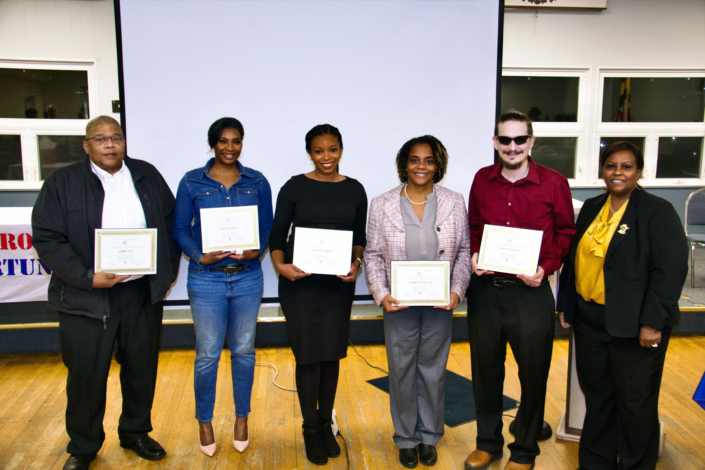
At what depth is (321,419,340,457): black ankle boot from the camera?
2.31 meters

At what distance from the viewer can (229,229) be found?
2.11m

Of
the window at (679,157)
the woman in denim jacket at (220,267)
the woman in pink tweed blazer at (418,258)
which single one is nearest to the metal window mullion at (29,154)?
the woman in denim jacket at (220,267)

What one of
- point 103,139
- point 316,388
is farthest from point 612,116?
point 103,139

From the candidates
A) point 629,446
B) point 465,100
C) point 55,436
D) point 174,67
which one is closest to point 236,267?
point 55,436

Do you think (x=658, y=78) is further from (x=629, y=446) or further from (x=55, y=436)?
(x=55, y=436)

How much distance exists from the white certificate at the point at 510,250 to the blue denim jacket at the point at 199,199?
3.30ft

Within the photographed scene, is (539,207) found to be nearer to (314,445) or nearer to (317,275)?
(317,275)

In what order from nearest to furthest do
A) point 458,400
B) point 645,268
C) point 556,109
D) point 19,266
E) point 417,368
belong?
point 645,268 < point 417,368 < point 458,400 < point 19,266 < point 556,109

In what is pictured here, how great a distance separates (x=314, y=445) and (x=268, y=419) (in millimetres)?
525

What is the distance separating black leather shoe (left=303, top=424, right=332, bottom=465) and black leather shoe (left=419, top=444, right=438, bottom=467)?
45cm

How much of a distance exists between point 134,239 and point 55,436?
1.28 m

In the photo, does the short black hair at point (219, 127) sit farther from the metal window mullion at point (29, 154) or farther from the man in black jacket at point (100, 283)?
the metal window mullion at point (29, 154)

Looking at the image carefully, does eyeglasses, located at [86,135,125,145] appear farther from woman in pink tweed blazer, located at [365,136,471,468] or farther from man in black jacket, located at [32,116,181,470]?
woman in pink tweed blazer, located at [365,136,471,468]

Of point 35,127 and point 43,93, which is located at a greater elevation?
point 43,93
